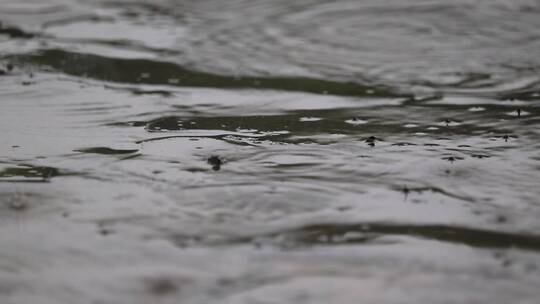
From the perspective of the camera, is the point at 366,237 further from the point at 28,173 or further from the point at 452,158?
the point at 28,173

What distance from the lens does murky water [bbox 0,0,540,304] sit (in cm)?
176

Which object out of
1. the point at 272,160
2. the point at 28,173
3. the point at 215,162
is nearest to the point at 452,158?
the point at 272,160

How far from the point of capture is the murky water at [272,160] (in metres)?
1.76

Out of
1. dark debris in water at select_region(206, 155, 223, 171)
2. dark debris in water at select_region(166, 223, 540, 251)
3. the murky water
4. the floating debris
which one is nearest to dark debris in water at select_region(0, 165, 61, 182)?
the murky water

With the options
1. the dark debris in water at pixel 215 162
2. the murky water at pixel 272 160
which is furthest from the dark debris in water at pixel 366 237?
the dark debris in water at pixel 215 162

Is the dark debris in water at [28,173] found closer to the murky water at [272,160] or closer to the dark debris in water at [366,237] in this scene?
the murky water at [272,160]

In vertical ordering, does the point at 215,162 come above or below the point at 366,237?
above

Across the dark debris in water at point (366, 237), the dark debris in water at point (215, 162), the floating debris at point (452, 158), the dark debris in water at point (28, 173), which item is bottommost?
the dark debris in water at point (366, 237)

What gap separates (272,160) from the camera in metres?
2.42

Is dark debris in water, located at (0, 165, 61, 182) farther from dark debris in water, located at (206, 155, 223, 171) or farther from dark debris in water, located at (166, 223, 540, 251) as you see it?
dark debris in water, located at (166, 223, 540, 251)

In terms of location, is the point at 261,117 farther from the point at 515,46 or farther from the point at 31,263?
the point at 515,46

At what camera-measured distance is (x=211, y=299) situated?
65.1 inches

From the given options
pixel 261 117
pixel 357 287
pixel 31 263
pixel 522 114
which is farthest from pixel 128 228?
pixel 522 114

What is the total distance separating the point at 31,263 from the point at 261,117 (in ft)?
4.06
